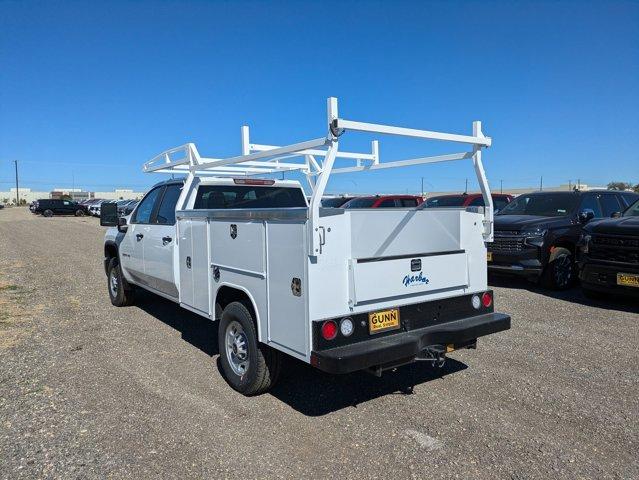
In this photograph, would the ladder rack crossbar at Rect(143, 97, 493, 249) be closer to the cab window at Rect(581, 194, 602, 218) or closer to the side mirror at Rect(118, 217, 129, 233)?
the side mirror at Rect(118, 217, 129, 233)

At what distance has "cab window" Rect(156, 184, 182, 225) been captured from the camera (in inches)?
232

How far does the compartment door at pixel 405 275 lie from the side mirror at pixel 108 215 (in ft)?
15.9

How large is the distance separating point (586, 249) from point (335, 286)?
571 cm

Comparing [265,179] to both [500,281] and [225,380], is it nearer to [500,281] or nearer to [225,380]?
[225,380]

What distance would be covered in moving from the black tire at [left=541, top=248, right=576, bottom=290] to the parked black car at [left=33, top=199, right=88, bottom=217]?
4895 centimetres

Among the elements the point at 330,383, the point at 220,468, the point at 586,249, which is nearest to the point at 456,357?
the point at 330,383

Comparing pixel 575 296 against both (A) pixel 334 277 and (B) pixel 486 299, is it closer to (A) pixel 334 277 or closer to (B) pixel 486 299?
(B) pixel 486 299

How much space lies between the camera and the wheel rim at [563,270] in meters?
8.89

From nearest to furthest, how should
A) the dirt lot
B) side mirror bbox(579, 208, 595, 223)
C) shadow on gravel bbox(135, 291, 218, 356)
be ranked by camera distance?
the dirt lot, shadow on gravel bbox(135, 291, 218, 356), side mirror bbox(579, 208, 595, 223)

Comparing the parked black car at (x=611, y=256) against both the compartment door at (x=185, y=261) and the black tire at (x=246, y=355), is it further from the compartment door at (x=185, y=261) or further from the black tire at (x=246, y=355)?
the compartment door at (x=185, y=261)

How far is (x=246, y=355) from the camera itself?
4.39m

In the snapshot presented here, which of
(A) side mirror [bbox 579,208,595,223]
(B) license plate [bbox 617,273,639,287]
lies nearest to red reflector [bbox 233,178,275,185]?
(B) license plate [bbox 617,273,639,287]

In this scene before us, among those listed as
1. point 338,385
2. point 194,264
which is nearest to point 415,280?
point 338,385

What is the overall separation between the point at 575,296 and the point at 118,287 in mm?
7524
